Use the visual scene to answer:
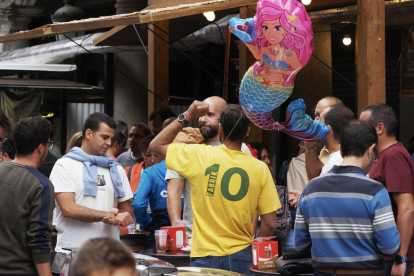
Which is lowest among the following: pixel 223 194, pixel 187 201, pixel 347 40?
pixel 187 201

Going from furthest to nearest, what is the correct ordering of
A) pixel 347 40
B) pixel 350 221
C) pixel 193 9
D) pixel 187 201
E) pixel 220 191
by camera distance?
pixel 347 40
pixel 193 9
pixel 187 201
pixel 220 191
pixel 350 221

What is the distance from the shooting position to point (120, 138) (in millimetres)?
11461

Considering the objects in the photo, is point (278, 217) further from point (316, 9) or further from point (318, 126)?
point (316, 9)

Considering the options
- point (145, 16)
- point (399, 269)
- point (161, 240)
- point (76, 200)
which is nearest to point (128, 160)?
point (145, 16)

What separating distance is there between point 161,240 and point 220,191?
1.10 meters

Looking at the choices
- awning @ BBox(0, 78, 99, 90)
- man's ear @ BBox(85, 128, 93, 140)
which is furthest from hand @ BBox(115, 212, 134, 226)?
awning @ BBox(0, 78, 99, 90)

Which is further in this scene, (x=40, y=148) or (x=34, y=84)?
(x=34, y=84)

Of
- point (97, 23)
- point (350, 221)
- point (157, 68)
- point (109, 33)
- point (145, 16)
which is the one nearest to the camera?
point (350, 221)

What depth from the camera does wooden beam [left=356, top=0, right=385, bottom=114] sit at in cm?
695

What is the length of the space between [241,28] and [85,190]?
5.86 feet

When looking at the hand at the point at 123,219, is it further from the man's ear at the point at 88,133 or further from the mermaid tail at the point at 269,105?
the mermaid tail at the point at 269,105

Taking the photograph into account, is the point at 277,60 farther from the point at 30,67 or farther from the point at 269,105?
the point at 30,67

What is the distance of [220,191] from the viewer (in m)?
5.95

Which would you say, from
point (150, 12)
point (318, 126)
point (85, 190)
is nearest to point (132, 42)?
point (150, 12)
